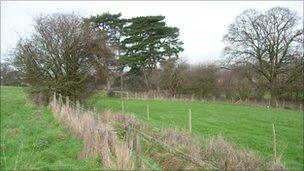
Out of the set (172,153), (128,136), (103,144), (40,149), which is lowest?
(40,149)

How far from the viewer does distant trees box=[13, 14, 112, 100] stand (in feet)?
101

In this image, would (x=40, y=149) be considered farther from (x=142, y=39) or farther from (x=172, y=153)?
(x=142, y=39)

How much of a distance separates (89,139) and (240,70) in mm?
47494

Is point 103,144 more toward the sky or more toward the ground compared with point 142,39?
more toward the ground

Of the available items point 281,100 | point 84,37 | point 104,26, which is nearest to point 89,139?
point 84,37

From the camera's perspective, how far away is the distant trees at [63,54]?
30672 mm

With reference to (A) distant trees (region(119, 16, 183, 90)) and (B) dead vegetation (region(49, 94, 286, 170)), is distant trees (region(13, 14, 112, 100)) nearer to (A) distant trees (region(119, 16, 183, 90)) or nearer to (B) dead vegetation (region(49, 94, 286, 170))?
(B) dead vegetation (region(49, 94, 286, 170))

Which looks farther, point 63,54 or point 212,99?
point 212,99

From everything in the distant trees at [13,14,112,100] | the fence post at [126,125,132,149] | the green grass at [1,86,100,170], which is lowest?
the green grass at [1,86,100,170]

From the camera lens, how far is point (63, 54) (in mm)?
30781

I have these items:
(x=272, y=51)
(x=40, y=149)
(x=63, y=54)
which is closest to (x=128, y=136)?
(x=40, y=149)

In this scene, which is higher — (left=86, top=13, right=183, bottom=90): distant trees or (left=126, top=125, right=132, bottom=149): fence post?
(left=86, top=13, right=183, bottom=90): distant trees

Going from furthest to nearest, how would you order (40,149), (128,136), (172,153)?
(40,149)
(172,153)
(128,136)

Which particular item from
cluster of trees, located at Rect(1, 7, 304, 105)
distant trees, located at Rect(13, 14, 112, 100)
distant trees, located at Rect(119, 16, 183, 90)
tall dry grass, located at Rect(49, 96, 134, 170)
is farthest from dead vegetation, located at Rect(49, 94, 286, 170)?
distant trees, located at Rect(119, 16, 183, 90)
